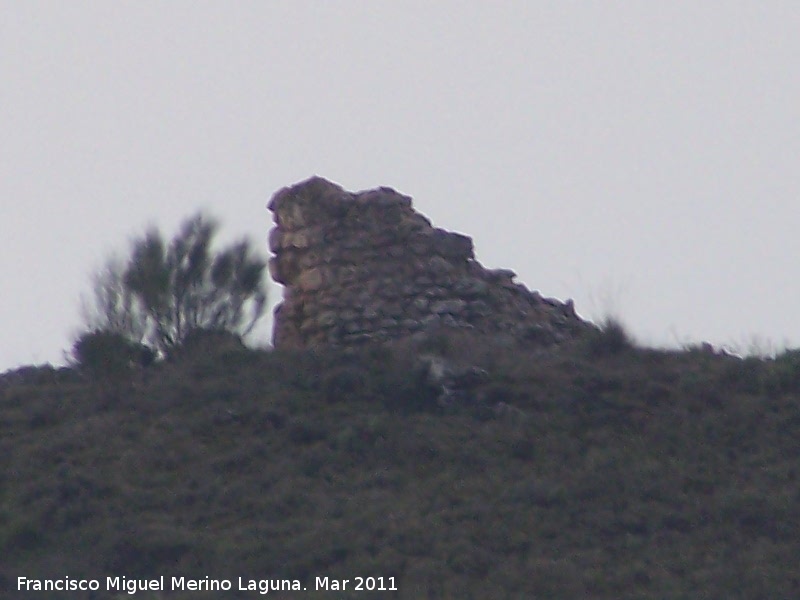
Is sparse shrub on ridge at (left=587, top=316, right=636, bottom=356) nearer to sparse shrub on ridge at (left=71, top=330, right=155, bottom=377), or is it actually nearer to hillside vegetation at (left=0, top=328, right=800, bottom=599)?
hillside vegetation at (left=0, top=328, right=800, bottom=599)

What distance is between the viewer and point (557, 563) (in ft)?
41.8

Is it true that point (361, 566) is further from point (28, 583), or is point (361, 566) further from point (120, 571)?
point (28, 583)

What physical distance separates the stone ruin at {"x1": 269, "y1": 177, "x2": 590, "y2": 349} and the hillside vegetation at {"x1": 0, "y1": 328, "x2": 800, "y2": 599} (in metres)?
1.08

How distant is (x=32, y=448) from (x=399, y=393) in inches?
203

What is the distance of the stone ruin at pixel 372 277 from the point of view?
20.8 m

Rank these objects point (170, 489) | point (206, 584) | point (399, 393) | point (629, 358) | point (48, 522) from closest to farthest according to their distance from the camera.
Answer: point (206, 584) < point (48, 522) < point (170, 489) < point (399, 393) < point (629, 358)

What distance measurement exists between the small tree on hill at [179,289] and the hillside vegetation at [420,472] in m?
1.77

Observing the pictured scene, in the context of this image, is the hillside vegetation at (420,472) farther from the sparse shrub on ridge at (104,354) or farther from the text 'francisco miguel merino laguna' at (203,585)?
the sparse shrub on ridge at (104,354)

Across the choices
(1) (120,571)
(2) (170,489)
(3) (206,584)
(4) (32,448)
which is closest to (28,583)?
(1) (120,571)

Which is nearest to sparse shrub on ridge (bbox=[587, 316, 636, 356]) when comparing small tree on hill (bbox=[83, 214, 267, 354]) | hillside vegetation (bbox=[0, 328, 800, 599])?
hillside vegetation (bbox=[0, 328, 800, 599])

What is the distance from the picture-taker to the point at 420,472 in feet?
51.4

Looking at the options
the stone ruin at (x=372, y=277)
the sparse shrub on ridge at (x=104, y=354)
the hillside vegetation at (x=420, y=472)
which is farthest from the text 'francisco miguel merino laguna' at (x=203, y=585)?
the stone ruin at (x=372, y=277)

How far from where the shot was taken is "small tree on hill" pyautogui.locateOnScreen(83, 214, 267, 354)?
22781 mm

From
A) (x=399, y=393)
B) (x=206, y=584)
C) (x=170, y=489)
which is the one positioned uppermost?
(x=399, y=393)
